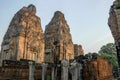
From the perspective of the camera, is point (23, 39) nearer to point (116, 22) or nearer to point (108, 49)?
point (116, 22)

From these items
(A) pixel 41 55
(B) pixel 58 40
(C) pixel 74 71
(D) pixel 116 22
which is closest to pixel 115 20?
(D) pixel 116 22

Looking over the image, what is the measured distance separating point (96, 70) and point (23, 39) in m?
9.88

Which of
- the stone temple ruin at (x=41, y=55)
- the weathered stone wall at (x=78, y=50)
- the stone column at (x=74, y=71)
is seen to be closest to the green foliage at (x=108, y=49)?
the weathered stone wall at (x=78, y=50)

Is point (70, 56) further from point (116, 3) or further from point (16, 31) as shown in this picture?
point (116, 3)

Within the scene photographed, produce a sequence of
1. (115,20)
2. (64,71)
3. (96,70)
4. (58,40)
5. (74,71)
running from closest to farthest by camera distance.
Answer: (115,20), (96,70), (74,71), (64,71), (58,40)

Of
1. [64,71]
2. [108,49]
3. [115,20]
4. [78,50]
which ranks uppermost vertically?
[108,49]

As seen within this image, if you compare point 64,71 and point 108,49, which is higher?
point 108,49

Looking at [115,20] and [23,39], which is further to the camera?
[23,39]

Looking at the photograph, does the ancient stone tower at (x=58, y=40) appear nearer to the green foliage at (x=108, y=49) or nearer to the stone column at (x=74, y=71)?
the stone column at (x=74, y=71)

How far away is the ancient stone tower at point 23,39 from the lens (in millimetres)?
22281

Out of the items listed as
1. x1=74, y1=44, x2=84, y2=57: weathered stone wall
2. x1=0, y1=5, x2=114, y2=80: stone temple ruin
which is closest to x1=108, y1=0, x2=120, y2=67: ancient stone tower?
x1=0, y1=5, x2=114, y2=80: stone temple ruin

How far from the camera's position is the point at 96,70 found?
17.2 metres

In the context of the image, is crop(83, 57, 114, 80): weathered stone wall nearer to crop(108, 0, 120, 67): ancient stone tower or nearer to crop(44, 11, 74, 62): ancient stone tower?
crop(108, 0, 120, 67): ancient stone tower

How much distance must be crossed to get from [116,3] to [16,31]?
1552 centimetres
